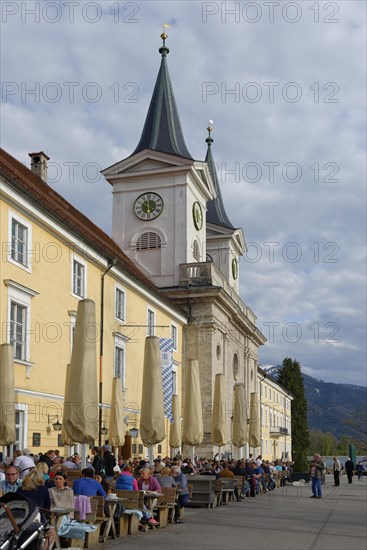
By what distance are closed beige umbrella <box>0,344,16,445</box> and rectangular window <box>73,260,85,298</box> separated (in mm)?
8481

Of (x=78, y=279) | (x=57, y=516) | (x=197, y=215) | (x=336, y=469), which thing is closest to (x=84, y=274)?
(x=78, y=279)

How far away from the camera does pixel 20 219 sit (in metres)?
21.4

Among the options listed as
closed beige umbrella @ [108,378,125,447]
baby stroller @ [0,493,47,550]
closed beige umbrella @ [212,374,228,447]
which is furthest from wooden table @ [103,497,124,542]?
closed beige umbrella @ [212,374,228,447]

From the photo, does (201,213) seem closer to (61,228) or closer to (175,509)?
(61,228)

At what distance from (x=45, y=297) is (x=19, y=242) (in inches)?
81.5

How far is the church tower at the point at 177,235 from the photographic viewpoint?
135 feet

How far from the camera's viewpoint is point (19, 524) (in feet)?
25.2

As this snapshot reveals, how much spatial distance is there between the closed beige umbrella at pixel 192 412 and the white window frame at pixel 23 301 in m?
5.91

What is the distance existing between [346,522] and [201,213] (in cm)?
3115

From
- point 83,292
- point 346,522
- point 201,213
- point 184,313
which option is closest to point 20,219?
point 83,292

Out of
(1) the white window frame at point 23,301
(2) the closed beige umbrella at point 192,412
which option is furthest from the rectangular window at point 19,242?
(2) the closed beige umbrella at point 192,412

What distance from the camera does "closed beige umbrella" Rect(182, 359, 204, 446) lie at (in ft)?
80.3

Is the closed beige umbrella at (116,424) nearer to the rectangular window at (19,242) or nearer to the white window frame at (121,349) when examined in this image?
the rectangular window at (19,242)

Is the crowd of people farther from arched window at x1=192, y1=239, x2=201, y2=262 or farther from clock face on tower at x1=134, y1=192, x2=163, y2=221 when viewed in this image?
clock face on tower at x1=134, y1=192, x2=163, y2=221
